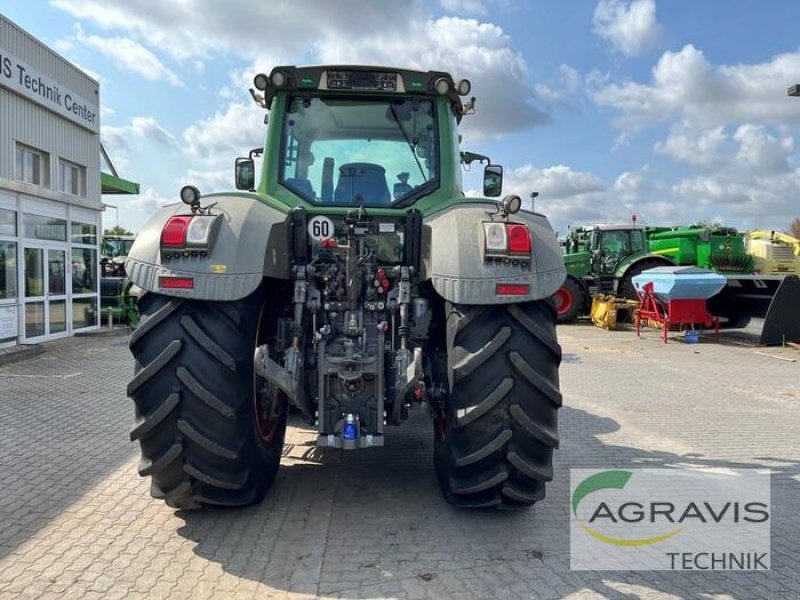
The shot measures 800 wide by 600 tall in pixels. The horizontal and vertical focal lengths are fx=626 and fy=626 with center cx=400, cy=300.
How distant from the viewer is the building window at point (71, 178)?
1528cm

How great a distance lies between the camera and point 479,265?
11.3 feet

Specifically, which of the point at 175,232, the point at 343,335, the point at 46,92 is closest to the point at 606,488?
the point at 343,335

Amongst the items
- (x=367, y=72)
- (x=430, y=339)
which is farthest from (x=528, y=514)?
(x=367, y=72)

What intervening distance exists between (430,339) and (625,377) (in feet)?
20.4

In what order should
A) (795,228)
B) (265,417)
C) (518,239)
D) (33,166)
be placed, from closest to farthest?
(518,239) → (265,417) → (33,166) → (795,228)

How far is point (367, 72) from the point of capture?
4398 millimetres

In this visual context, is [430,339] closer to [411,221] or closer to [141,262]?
[411,221]

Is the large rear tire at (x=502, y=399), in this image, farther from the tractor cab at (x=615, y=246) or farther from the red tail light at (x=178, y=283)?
Result: the tractor cab at (x=615, y=246)

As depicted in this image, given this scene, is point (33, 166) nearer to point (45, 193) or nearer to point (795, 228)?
point (45, 193)

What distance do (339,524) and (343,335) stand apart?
1133 millimetres

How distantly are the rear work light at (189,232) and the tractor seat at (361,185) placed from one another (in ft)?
3.80

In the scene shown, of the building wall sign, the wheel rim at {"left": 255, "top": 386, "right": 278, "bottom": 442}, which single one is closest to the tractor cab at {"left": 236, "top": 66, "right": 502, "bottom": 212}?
the wheel rim at {"left": 255, "top": 386, "right": 278, "bottom": 442}

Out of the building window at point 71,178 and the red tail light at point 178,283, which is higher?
the building window at point 71,178

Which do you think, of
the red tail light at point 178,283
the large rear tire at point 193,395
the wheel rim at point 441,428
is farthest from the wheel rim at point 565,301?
the red tail light at point 178,283
